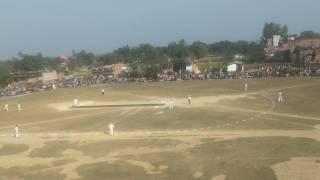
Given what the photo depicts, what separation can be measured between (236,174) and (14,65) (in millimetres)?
117108

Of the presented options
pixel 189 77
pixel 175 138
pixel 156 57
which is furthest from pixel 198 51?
pixel 175 138

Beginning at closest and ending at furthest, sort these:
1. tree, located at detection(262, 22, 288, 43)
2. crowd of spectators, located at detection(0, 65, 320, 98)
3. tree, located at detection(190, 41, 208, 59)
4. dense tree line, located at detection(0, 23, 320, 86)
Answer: crowd of spectators, located at detection(0, 65, 320, 98)
dense tree line, located at detection(0, 23, 320, 86)
tree, located at detection(190, 41, 208, 59)
tree, located at detection(262, 22, 288, 43)

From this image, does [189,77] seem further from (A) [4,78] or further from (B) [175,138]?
(B) [175,138]

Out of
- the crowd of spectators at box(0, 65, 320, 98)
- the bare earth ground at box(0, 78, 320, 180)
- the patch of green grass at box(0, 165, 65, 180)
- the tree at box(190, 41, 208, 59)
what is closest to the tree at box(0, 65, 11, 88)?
→ the crowd of spectators at box(0, 65, 320, 98)

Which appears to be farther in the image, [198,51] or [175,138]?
[198,51]

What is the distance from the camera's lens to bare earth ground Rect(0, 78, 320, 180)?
2633 centimetres

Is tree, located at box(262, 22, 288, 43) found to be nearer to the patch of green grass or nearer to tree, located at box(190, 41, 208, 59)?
tree, located at box(190, 41, 208, 59)

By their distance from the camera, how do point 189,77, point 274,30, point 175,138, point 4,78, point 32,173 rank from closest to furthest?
point 32,173 < point 175,138 < point 189,77 < point 4,78 < point 274,30

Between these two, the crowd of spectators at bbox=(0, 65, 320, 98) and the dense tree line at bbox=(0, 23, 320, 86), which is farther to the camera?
the dense tree line at bbox=(0, 23, 320, 86)

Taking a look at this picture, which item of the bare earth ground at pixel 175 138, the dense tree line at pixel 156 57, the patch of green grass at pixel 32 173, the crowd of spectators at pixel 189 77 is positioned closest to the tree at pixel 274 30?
the dense tree line at pixel 156 57

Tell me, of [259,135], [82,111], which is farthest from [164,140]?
[82,111]

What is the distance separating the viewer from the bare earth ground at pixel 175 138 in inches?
1037

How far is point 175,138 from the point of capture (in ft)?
113

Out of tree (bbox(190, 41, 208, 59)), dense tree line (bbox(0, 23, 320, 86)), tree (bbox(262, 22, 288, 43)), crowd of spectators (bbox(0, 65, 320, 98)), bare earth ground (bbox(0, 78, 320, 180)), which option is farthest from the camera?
tree (bbox(262, 22, 288, 43))
